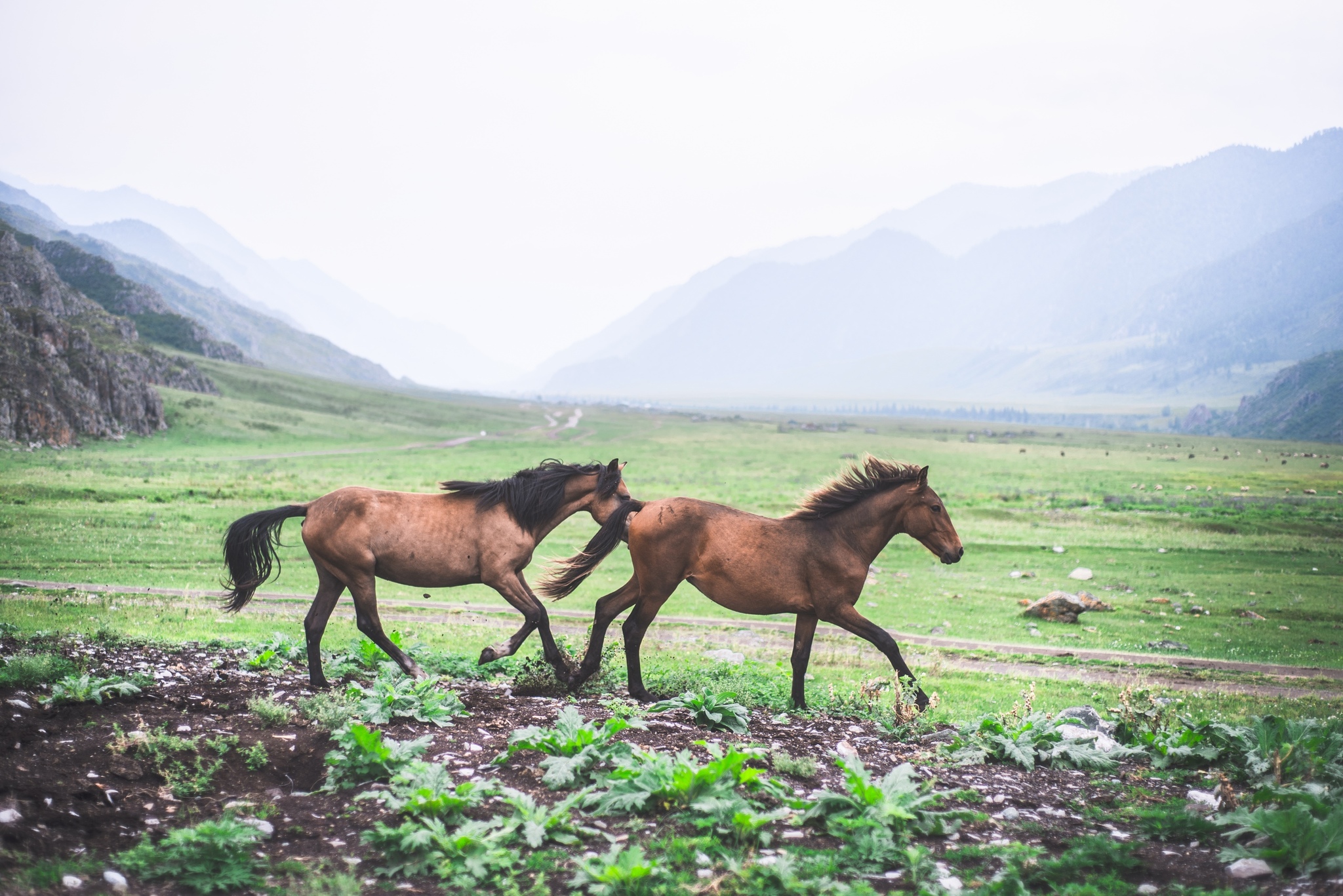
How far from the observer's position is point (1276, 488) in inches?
2073

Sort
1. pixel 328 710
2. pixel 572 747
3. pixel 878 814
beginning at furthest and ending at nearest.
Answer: pixel 328 710 → pixel 572 747 → pixel 878 814

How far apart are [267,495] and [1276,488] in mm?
59925

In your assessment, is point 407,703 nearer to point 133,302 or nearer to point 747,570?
point 747,570

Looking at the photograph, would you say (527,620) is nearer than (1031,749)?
No

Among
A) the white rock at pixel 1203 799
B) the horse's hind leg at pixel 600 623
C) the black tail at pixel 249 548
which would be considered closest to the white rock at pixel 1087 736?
the white rock at pixel 1203 799

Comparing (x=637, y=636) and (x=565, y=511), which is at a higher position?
(x=565, y=511)

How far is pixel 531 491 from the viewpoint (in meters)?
11.1

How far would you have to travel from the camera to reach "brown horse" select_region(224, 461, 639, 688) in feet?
33.2

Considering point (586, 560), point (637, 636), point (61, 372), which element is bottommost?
point (637, 636)

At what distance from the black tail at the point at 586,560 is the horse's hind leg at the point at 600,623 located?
19.8 inches

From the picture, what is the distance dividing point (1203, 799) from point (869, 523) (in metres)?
4.70

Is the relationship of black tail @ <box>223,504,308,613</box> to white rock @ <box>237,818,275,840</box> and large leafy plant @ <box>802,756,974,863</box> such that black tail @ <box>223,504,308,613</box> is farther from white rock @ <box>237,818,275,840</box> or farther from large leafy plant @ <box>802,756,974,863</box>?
large leafy plant @ <box>802,756,974,863</box>

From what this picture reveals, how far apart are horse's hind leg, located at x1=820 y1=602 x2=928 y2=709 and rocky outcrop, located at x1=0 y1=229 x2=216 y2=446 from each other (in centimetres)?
5270

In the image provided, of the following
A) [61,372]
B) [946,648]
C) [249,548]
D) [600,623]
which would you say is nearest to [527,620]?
[600,623]
